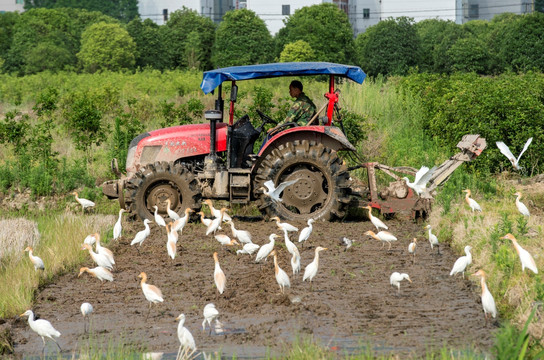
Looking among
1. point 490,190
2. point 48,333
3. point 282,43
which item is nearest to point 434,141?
point 490,190

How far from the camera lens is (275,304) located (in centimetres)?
816

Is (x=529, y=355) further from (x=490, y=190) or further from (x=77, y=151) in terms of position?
(x=77, y=151)

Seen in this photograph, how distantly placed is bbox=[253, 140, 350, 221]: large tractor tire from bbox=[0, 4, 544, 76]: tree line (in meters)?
28.5

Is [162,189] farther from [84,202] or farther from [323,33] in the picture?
[323,33]

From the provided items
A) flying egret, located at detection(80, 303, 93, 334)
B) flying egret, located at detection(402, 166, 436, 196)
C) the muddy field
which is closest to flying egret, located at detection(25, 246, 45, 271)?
the muddy field

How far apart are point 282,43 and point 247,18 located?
331 centimetres

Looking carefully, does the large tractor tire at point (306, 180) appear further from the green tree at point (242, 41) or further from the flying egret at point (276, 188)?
the green tree at point (242, 41)

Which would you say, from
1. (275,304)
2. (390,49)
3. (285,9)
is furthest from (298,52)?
(285,9)

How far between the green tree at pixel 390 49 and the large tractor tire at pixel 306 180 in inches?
1355

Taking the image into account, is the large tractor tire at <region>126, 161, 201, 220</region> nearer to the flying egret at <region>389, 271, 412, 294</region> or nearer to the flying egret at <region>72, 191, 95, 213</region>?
the flying egret at <region>72, 191, 95, 213</region>

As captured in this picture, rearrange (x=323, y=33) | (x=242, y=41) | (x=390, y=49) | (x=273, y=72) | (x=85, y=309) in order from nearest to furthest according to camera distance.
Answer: (x=85, y=309) < (x=273, y=72) < (x=323, y=33) < (x=390, y=49) < (x=242, y=41)

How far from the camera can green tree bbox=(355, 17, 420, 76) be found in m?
47.6

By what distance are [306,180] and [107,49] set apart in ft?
122

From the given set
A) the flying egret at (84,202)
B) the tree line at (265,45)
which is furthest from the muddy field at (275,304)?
the tree line at (265,45)
